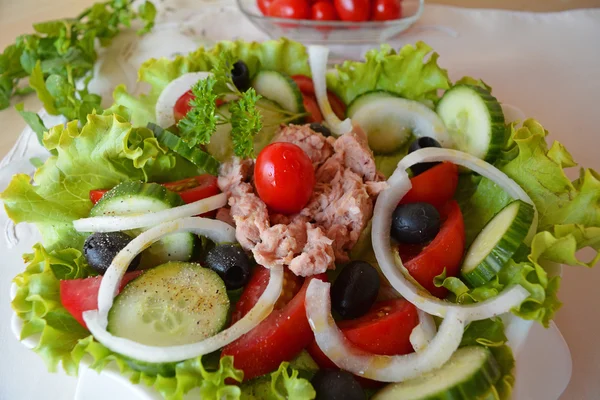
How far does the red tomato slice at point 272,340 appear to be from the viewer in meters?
1.58

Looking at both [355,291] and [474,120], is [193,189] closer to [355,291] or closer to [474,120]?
[355,291]

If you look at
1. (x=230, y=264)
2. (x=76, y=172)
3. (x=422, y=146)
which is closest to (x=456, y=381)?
(x=230, y=264)

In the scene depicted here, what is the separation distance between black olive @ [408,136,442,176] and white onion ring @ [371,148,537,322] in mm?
90

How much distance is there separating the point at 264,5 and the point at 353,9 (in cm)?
68

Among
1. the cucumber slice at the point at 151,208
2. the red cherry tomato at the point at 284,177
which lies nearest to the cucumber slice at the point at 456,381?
the red cherry tomato at the point at 284,177

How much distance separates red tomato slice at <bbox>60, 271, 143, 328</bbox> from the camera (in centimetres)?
163

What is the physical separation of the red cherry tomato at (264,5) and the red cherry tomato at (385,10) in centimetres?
75

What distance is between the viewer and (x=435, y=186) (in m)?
2.10

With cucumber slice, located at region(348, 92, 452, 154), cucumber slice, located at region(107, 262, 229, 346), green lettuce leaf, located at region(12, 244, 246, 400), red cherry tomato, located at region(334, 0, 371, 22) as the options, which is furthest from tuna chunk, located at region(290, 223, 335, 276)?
red cherry tomato, located at region(334, 0, 371, 22)

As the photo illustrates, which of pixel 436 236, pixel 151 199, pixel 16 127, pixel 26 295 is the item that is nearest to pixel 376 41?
pixel 436 236

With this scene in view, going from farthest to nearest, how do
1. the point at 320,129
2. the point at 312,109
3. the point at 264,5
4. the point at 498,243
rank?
1. the point at 264,5
2. the point at 312,109
3. the point at 320,129
4. the point at 498,243

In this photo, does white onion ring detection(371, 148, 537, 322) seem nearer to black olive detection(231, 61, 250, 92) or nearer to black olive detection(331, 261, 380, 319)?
black olive detection(331, 261, 380, 319)

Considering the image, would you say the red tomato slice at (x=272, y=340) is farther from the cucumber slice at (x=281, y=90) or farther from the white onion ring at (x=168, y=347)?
the cucumber slice at (x=281, y=90)

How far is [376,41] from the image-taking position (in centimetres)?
342
